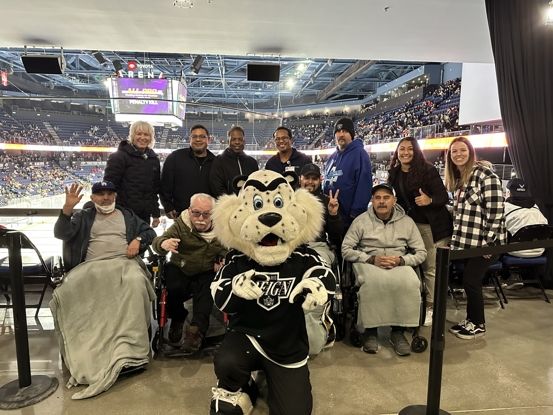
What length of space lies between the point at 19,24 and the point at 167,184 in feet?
10.0

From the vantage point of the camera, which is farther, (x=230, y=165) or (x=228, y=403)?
(x=230, y=165)

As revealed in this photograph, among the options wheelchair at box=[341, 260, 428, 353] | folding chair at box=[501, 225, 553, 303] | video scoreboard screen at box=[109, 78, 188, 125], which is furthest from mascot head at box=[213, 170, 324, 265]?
video scoreboard screen at box=[109, 78, 188, 125]

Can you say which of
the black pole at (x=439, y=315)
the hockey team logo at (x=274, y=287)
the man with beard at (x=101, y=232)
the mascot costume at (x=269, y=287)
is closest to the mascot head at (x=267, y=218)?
the mascot costume at (x=269, y=287)

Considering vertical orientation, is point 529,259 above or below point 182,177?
below

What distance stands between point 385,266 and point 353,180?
79 centimetres

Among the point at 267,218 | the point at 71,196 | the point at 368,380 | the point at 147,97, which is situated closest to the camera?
the point at 267,218

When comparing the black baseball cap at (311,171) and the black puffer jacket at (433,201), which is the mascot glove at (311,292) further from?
the black puffer jacket at (433,201)

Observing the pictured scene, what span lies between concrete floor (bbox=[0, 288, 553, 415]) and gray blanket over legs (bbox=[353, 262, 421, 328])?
9.1 inches

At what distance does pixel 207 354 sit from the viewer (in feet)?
8.16

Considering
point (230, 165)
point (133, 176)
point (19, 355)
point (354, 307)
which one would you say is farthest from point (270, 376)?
point (133, 176)

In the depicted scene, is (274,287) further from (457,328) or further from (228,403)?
(457,328)

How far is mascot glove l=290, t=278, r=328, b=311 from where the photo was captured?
1.66 metres

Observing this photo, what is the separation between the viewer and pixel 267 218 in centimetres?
164

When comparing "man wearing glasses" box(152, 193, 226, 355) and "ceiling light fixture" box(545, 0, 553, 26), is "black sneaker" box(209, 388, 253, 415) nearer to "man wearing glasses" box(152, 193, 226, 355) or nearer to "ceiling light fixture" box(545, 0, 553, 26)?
"man wearing glasses" box(152, 193, 226, 355)
